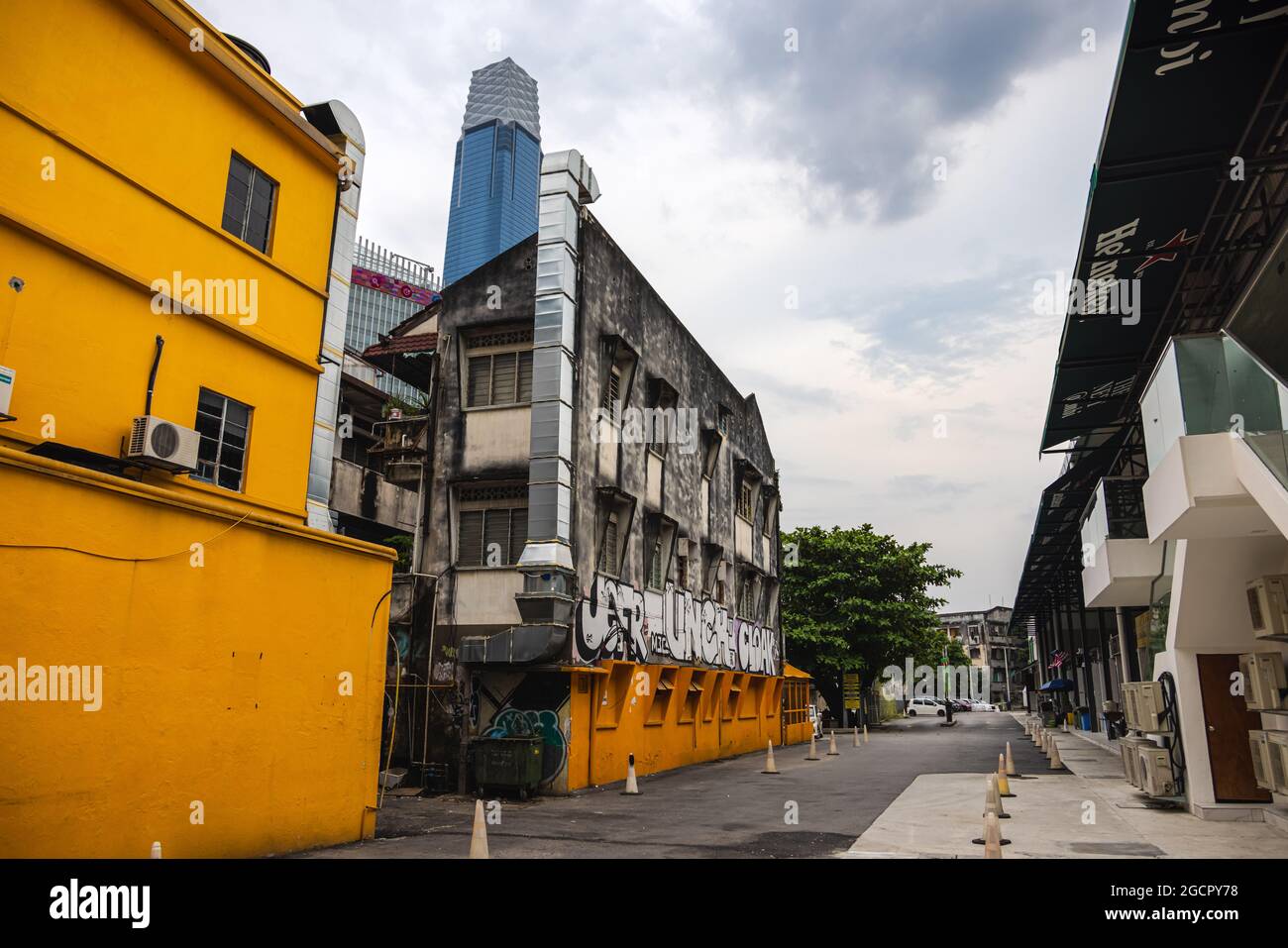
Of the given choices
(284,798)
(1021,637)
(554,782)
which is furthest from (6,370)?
(1021,637)

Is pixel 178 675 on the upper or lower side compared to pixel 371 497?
lower

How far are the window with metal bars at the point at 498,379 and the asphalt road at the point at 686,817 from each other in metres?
8.36

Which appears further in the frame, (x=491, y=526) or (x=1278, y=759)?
(x=491, y=526)

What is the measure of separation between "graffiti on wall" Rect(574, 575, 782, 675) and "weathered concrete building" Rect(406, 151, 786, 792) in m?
0.07

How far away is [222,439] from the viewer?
481 inches

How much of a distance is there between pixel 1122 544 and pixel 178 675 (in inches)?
571

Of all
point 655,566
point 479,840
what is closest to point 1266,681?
point 479,840

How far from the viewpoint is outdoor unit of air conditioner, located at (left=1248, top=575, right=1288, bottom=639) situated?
10.5 m

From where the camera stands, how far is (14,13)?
987 centimetres

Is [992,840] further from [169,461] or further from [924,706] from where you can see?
[924,706]

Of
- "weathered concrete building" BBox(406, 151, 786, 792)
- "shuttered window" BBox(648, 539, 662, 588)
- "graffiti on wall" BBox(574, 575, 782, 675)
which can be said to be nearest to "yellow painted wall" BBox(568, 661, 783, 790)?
"weathered concrete building" BBox(406, 151, 786, 792)

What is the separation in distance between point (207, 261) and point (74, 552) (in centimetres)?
572

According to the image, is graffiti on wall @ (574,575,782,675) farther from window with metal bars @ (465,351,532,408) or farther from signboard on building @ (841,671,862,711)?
signboard on building @ (841,671,862,711)

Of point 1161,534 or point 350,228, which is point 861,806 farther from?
point 350,228
